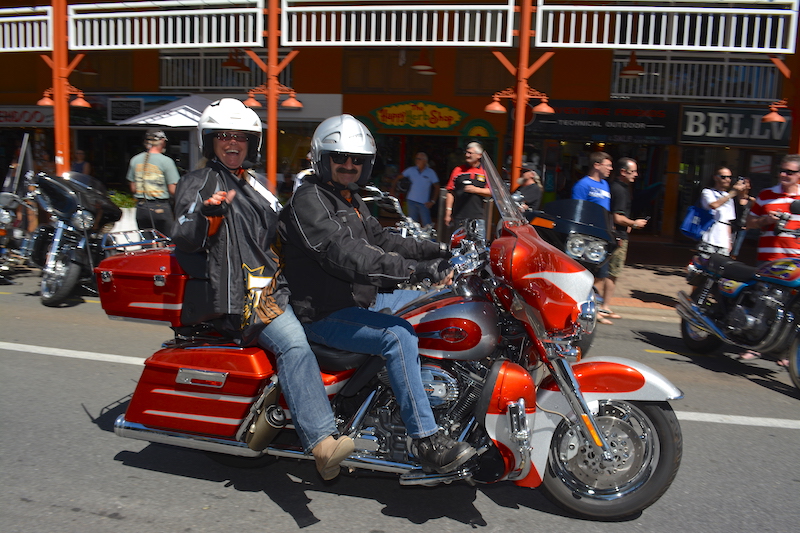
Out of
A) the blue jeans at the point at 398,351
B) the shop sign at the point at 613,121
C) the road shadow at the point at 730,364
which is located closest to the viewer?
the blue jeans at the point at 398,351

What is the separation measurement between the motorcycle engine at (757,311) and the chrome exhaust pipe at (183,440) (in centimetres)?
447

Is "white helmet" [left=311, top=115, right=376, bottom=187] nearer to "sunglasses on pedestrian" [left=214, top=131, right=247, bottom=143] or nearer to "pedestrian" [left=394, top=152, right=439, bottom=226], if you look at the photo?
"sunglasses on pedestrian" [left=214, top=131, right=247, bottom=143]

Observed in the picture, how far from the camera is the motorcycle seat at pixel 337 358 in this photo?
3.25 meters

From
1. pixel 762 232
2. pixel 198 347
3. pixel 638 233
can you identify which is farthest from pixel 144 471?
pixel 638 233

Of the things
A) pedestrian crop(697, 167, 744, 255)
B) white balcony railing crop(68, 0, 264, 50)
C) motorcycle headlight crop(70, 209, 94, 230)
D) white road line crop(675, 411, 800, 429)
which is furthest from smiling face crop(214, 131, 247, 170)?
white balcony railing crop(68, 0, 264, 50)

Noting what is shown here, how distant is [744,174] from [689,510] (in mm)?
14028

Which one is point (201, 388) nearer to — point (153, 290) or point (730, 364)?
point (153, 290)

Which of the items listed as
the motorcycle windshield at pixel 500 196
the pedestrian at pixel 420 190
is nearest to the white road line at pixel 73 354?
the motorcycle windshield at pixel 500 196

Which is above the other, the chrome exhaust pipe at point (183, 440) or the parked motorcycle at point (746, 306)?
the parked motorcycle at point (746, 306)

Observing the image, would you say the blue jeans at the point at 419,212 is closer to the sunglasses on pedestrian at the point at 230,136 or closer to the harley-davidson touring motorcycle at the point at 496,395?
the sunglasses on pedestrian at the point at 230,136

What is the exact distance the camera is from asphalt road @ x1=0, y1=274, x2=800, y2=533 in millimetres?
3270

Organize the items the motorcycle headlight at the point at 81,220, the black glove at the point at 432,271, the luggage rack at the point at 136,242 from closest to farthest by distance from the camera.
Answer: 1. the black glove at the point at 432,271
2. the luggage rack at the point at 136,242
3. the motorcycle headlight at the point at 81,220

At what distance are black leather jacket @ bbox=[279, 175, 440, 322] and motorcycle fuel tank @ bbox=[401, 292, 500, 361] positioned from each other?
0.86 feet

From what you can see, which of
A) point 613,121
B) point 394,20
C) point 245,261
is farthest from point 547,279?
point 613,121
